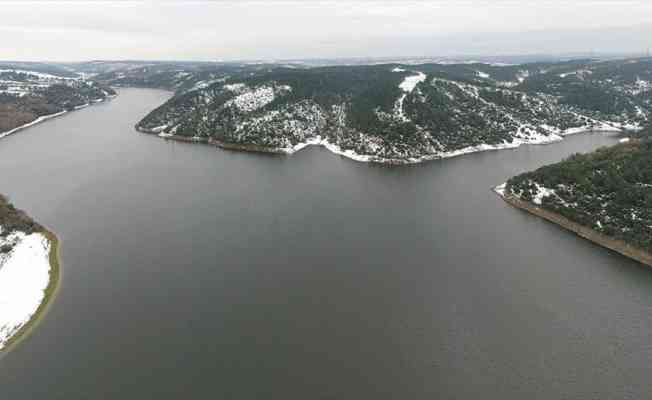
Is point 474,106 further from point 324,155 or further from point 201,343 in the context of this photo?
point 201,343

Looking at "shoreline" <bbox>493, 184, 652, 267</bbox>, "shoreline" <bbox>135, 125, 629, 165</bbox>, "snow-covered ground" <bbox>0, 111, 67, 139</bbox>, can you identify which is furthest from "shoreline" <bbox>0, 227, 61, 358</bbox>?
"snow-covered ground" <bbox>0, 111, 67, 139</bbox>

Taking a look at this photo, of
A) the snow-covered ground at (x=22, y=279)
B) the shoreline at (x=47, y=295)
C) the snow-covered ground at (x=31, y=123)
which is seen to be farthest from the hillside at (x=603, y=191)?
the snow-covered ground at (x=31, y=123)

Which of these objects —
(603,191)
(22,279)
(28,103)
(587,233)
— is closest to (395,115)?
(603,191)

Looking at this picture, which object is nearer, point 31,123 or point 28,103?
point 31,123

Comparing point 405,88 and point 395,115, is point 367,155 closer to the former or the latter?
point 395,115

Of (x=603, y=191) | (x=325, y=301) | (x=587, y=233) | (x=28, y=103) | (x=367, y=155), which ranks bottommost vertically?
(x=325, y=301)

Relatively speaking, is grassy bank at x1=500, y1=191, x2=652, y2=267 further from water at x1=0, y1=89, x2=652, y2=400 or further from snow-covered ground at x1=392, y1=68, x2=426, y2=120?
snow-covered ground at x1=392, y1=68, x2=426, y2=120
